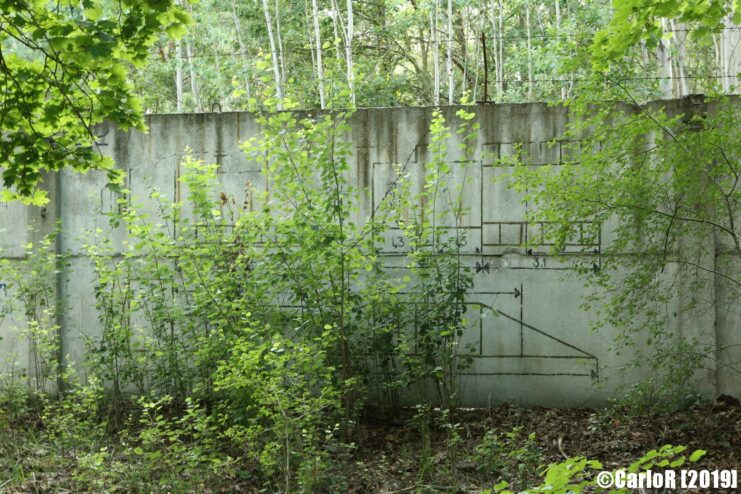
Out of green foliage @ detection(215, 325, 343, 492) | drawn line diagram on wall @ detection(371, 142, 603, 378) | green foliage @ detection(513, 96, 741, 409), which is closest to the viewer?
green foliage @ detection(215, 325, 343, 492)

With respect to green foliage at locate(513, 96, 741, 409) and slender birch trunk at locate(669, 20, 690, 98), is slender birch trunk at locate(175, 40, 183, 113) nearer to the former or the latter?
slender birch trunk at locate(669, 20, 690, 98)

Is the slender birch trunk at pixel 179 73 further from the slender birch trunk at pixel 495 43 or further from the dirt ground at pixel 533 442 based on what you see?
the dirt ground at pixel 533 442

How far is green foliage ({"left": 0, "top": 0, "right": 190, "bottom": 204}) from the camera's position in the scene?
3939 millimetres

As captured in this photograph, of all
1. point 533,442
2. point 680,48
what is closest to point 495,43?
point 680,48

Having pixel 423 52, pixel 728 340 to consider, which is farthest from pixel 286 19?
pixel 728 340

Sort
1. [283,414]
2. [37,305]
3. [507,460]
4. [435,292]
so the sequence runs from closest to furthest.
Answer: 1. [283,414]
2. [507,460]
3. [435,292]
4. [37,305]

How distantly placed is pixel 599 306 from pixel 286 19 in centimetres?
1241

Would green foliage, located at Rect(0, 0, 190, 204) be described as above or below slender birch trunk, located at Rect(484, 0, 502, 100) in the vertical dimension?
below

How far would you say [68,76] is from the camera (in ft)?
13.9

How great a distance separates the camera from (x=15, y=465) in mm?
5480

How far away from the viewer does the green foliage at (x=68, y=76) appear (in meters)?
3.94

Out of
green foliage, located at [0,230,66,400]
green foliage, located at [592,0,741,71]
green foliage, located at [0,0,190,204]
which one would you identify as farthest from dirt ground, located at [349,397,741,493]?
green foliage, located at [0,230,66,400]

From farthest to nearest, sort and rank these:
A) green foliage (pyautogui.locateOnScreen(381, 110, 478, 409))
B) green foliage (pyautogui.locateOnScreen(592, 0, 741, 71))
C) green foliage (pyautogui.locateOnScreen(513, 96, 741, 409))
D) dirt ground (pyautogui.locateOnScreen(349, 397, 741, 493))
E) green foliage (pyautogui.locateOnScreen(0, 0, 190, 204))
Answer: green foliage (pyautogui.locateOnScreen(381, 110, 478, 409))
green foliage (pyautogui.locateOnScreen(513, 96, 741, 409))
dirt ground (pyautogui.locateOnScreen(349, 397, 741, 493))
green foliage (pyautogui.locateOnScreen(592, 0, 741, 71))
green foliage (pyautogui.locateOnScreen(0, 0, 190, 204))

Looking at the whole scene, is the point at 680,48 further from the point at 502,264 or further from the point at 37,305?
the point at 37,305
